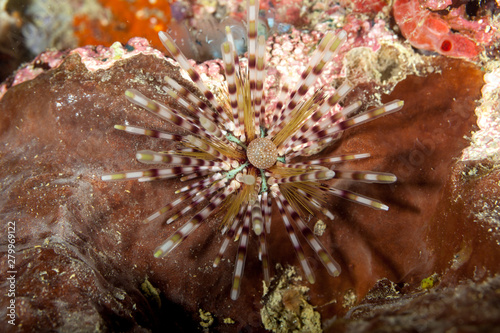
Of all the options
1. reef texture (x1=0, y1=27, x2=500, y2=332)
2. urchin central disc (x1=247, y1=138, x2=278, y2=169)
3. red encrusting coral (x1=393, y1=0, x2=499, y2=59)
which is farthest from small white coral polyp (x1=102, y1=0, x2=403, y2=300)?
red encrusting coral (x1=393, y1=0, x2=499, y2=59)

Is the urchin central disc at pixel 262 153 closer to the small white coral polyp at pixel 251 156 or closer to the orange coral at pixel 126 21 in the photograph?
the small white coral polyp at pixel 251 156

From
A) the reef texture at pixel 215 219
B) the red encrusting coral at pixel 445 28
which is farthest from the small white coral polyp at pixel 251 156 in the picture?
the red encrusting coral at pixel 445 28

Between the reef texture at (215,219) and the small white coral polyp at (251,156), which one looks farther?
the reef texture at (215,219)

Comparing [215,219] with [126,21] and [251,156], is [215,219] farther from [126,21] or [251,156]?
[126,21]

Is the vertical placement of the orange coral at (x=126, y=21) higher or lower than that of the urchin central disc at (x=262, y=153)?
higher

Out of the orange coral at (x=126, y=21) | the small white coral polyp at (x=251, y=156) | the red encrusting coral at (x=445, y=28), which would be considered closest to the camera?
the small white coral polyp at (x=251, y=156)

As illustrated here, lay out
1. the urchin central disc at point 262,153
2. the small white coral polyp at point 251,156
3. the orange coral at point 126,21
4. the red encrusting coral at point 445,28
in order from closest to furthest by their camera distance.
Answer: the small white coral polyp at point 251,156, the urchin central disc at point 262,153, the red encrusting coral at point 445,28, the orange coral at point 126,21

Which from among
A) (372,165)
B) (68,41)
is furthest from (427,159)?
(68,41)
